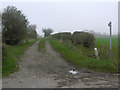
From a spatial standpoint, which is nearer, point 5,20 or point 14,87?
point 14,87

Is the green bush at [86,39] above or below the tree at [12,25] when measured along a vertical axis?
below

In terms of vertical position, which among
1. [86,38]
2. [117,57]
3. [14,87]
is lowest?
[14,87]

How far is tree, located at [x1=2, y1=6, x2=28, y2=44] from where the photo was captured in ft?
73.7

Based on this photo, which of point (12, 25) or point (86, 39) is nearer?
point (86, 39)

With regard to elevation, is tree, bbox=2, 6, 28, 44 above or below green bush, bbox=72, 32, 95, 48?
above

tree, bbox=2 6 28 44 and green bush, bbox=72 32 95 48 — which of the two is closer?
green bush, bbox=72 32 95 48

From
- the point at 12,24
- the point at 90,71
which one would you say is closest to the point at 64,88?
the point at 90,71

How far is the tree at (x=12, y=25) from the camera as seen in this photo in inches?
884

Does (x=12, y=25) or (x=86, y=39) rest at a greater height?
(x=12, y=25)

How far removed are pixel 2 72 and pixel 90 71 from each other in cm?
461

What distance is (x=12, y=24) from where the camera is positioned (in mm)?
22719

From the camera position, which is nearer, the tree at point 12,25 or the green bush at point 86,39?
the green bush at point 86,39

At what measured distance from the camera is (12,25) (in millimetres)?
22750

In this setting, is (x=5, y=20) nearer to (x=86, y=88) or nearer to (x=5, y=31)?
(x=5, y=31)
